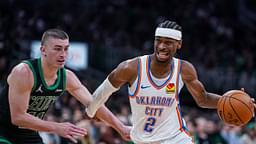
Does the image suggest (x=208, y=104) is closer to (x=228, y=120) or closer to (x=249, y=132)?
(x=228, y=120)

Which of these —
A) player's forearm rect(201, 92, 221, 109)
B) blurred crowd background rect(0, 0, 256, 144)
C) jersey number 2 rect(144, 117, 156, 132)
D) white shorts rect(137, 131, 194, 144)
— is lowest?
blurred crowd background rect(0, 0, 256, 144)

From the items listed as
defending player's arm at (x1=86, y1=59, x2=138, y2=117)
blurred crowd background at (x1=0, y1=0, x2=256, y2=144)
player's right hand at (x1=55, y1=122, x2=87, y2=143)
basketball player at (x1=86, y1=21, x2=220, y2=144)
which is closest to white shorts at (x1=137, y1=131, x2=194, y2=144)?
basketball player at (x1=86, y1=21, x2=220, y2=144)

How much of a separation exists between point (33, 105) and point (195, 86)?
1.87 m

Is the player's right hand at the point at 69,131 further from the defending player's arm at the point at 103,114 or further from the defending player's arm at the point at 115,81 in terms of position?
the defending player's arm at the point at 103,114

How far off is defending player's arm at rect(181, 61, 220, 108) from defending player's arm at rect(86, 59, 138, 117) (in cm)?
58

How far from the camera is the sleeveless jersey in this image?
23.6 ft

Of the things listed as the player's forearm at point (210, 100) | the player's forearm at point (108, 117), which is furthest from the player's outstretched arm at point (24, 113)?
the player's forearm at point (210, 100)

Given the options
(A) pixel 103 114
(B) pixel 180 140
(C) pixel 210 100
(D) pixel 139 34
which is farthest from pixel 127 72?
(D) pixel 139 34

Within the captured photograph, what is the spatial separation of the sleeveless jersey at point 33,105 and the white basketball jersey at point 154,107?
0.94 meters

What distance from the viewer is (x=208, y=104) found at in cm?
771

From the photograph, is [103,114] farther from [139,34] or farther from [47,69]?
[139,34]

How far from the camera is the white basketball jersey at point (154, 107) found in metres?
7.31

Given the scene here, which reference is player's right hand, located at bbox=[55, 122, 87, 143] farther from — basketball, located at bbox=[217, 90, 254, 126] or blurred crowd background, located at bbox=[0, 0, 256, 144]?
blurred crowd background, located at bbox=[0, 0, 256, 144]

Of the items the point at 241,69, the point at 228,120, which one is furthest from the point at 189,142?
the point at 241,69
